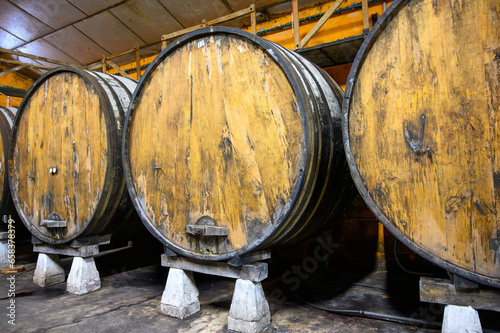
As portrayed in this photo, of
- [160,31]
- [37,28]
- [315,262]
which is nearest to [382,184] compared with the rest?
[315,262]

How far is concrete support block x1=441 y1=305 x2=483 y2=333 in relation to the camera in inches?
64.8

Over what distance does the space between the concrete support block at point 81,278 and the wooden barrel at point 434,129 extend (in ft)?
8.27

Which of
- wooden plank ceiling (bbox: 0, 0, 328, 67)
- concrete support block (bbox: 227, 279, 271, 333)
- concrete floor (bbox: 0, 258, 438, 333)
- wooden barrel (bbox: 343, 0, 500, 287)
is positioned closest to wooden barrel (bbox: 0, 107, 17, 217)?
concrete floor (bbox: 0, 258, 438, 333)

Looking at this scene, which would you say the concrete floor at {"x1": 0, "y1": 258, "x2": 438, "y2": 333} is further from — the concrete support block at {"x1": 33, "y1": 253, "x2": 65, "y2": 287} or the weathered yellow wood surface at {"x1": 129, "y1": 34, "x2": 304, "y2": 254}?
the weathered yellow wood surface at {"x1": 129, "y1": 34, "x2": 304, "y2": 254}

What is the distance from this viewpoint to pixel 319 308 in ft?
8.49

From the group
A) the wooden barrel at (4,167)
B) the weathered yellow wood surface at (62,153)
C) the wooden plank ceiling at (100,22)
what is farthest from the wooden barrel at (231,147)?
the wooden plank ceiling at (100,22)

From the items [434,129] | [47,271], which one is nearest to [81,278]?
[47,271]

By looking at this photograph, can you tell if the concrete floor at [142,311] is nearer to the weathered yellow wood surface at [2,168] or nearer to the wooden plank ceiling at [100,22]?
the weathered yellow wood surface at [2,168]

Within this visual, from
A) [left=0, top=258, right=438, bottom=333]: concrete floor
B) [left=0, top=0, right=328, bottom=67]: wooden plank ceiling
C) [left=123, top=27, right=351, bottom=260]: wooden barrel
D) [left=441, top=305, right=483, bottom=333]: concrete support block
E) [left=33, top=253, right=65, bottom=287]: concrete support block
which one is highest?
[left=0, top=0, right=328, bottom=67]: wooden plank ceiling

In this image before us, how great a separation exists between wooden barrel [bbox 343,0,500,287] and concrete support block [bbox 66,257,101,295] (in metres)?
2.52

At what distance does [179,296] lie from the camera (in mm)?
2531

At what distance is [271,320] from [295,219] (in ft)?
2.72

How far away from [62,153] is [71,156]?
15 centimetres

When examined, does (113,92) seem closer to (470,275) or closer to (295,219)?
(295,219)
